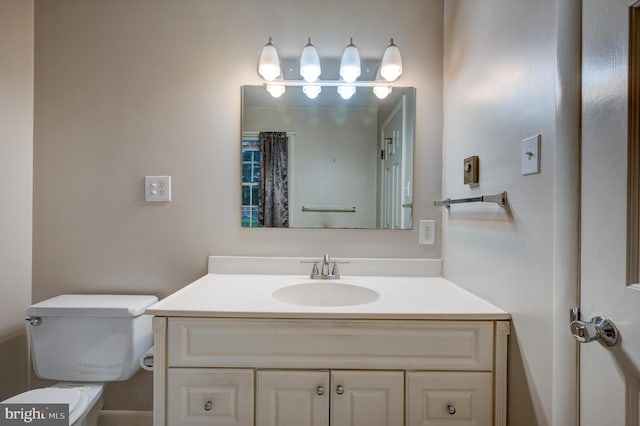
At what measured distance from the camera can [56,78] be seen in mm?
1441

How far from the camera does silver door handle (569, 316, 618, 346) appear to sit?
606mm

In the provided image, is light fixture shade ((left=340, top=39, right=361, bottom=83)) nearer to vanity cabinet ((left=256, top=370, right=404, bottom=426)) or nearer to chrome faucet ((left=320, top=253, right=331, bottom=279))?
chrome faucet ((left=320, top=253, right=331, bottom=279))

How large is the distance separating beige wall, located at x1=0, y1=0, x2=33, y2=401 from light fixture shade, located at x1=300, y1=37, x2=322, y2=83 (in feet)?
4.10

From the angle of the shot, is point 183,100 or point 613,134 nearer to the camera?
point 613,134

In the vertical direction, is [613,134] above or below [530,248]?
above

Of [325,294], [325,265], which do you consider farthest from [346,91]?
[325,294]

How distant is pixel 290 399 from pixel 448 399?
0.48 metres

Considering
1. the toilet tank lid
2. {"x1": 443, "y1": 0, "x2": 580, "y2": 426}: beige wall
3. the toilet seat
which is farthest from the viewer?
the toilet tank lid

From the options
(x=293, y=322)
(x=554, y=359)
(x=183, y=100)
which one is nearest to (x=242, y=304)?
(x=293, y=322)

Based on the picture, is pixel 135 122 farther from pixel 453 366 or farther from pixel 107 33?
pixel 453 366

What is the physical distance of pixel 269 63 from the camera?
1.39m

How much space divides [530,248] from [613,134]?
0.33 metres

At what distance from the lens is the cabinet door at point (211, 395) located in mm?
944

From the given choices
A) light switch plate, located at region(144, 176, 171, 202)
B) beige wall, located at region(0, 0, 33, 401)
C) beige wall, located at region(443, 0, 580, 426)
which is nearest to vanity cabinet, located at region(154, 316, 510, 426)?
beige wall, located at region(443, 0, 580, 426)
